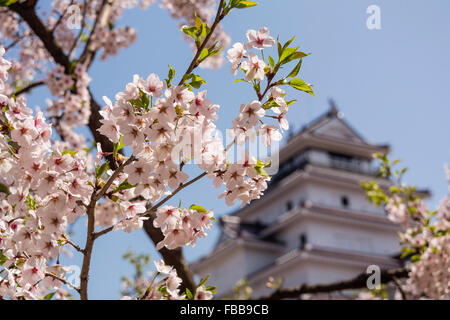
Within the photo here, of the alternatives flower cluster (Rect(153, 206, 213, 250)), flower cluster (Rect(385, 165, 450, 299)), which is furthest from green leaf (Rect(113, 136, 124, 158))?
flower cluster (Rect(385, 165, 450, 299))

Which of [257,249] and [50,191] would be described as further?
[257,249]

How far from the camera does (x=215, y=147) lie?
1.99 meters

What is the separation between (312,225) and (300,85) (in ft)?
86.0

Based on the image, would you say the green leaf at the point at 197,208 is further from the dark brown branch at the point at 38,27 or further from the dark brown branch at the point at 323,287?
the dark brown branch at the point at 38,27

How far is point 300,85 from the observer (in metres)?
2.10

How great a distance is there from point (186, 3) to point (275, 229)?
22.5 m

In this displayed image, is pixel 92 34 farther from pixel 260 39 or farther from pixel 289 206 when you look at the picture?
pixel 289 206

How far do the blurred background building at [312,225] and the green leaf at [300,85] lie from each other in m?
23.6

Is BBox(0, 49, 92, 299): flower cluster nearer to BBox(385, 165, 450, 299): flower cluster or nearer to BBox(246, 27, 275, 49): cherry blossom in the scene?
BBox(246, 27, 275, 49): cherry blossom

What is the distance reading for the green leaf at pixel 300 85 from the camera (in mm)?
2098

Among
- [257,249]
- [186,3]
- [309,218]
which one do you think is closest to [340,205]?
[309,218]

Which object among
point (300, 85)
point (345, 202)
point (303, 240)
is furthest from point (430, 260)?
point (345, 202)

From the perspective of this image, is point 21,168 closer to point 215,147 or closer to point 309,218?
point 215,147
